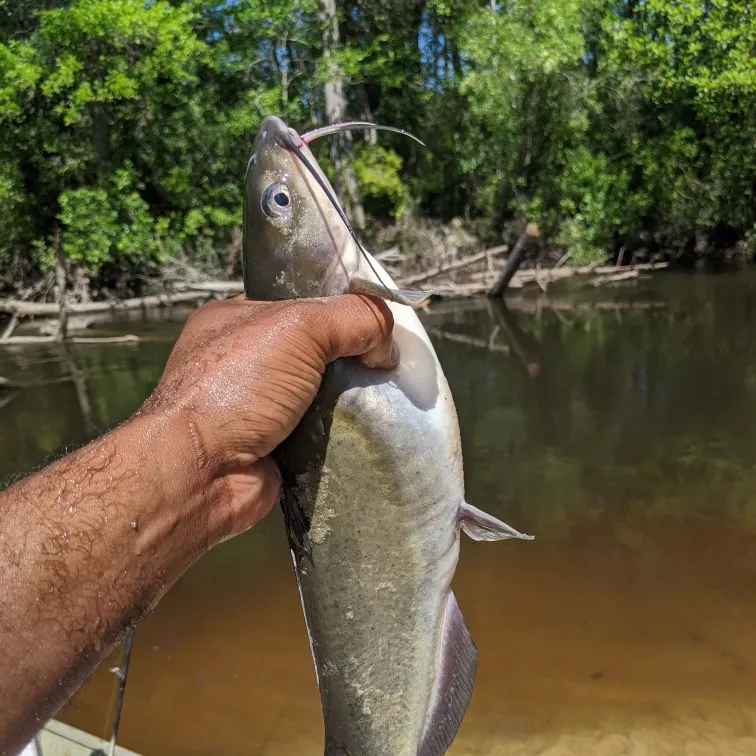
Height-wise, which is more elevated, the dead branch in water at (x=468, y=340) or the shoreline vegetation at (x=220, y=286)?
the shoreline vegetation at (x=220, y=286)

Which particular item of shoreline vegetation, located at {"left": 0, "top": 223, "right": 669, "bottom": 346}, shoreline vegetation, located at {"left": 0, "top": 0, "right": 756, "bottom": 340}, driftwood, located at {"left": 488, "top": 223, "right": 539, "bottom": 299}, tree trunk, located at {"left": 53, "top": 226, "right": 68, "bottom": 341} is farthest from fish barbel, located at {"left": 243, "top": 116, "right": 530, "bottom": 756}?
shoreline vegetation, located at {"left": 0, "top": 0, "right": 756, "bottom": 340}

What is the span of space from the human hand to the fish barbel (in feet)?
0.40

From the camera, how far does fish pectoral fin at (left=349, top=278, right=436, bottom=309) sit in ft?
5.49

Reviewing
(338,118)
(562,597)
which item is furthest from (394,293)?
(338,118)

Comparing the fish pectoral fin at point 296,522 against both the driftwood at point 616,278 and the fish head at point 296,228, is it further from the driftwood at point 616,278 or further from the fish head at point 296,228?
the driftwood at point 616,278

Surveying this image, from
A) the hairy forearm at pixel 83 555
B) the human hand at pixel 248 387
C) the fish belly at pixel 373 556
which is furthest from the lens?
the fish belly at pixel 373 556

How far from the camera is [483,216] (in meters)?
23.1

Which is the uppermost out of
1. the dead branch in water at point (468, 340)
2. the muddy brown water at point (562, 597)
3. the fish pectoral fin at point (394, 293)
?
the fish pectoral fin at point (394, 293)

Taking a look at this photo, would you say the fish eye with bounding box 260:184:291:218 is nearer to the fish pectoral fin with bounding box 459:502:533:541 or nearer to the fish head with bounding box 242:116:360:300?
the fish head with bounding box 242:116:360:300

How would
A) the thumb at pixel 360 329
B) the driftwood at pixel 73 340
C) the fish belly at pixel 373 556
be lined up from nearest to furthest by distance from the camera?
the thumb at pixel 360 329 → the fish belly at pixel 373 556 → the driftwood at pixel 73 340

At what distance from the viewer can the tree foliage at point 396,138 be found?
18344 millimetres

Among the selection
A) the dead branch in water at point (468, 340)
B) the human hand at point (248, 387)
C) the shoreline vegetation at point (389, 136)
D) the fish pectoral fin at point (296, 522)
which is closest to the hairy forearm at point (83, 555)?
the human hand at point (248, 387)

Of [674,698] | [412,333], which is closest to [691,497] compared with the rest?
[674,698]

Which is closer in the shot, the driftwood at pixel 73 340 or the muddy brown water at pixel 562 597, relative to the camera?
the muddy brown water at pixel 562 597
